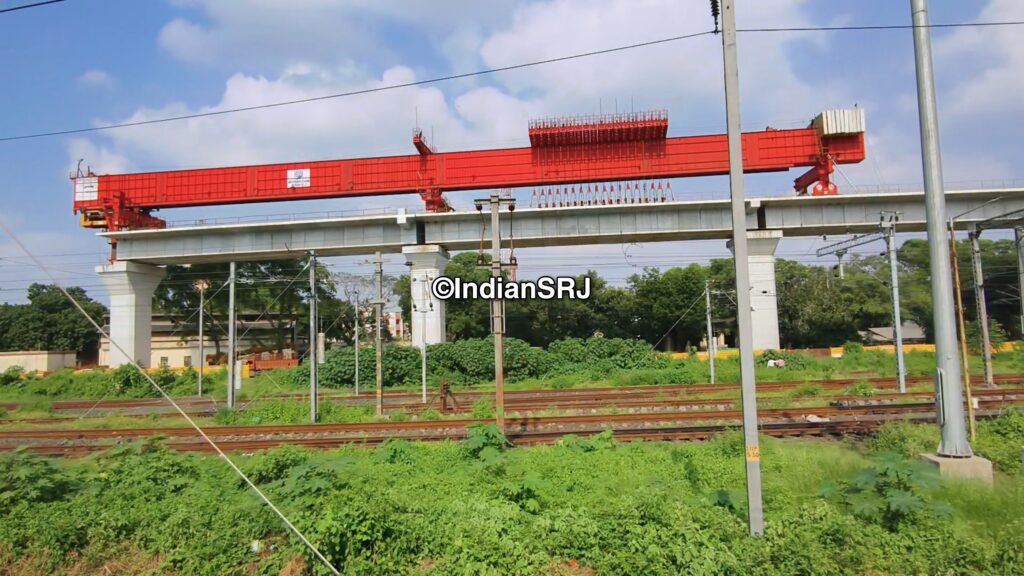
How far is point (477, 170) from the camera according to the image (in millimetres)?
32188

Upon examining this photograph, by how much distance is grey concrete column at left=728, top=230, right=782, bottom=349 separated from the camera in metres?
30.0

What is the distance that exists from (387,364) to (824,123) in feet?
89.4

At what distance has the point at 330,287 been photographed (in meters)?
49.0

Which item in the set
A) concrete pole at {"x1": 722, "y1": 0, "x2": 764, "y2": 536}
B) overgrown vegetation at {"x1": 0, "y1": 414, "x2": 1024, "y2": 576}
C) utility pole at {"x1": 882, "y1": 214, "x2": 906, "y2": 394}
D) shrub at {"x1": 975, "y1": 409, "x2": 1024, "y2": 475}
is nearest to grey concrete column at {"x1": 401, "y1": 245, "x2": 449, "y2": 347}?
utility pole at {"x1": 882, "y1": 214, "x2": 906, "y2": 394}

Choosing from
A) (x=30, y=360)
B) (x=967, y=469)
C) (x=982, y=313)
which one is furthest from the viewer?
(x=30, y=360)

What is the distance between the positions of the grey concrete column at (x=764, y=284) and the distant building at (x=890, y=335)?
20368mm

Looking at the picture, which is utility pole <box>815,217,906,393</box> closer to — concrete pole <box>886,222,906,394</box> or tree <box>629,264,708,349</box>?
concrete pole <box>886,222,906,394</box>

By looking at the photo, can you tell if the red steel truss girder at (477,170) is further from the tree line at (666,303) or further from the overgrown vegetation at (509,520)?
the overgrown vegetation at (509,520)

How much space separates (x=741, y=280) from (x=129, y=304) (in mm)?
38854

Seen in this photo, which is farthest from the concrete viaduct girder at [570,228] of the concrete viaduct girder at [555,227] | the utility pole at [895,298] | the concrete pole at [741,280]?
the concrete pole at [741,280]

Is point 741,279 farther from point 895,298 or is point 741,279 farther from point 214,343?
point 214,343


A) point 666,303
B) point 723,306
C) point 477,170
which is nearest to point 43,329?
point 477,170

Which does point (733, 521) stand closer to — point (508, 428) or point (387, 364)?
point (508, 428)

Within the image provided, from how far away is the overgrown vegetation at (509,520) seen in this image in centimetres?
503
